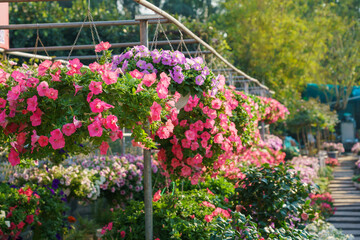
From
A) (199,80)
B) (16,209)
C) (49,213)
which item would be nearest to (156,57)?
(199,80)

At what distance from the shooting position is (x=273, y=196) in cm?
386

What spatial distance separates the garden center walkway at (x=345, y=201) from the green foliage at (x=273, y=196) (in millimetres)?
2985

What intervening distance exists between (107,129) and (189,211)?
163 centimetres

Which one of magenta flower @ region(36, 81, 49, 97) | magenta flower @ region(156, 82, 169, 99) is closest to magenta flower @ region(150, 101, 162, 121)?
magenta flower @ region(156, 82, 169, 99)

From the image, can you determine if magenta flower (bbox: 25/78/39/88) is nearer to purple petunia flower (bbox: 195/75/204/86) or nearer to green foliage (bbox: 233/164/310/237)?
purple petunia flower (bbox: 195/75/204/86)

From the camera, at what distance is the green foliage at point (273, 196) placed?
3801 millimetres

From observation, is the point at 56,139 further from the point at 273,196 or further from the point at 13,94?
the point at 273,196

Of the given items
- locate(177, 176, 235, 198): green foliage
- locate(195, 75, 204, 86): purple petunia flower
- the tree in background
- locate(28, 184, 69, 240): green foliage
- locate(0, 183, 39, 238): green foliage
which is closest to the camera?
locate(195, 75, 204, 86): purple petunia flower

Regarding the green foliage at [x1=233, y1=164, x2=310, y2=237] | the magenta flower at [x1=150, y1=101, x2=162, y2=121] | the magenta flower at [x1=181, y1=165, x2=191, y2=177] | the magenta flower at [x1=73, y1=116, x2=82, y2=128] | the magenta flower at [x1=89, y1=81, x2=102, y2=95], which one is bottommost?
the green foliage at [x1=233, y1=164, x2=310, y2=237]

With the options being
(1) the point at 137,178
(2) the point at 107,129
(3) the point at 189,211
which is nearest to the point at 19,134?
(2) the point at 107,129

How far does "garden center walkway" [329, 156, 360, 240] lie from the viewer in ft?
23.4

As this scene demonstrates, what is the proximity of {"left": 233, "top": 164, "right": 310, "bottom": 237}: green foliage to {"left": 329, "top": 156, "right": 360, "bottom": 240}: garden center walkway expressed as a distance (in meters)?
2.98

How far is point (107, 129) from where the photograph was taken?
2.18 metres

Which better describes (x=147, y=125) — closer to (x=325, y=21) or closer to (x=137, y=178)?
(x=137, y=178)
